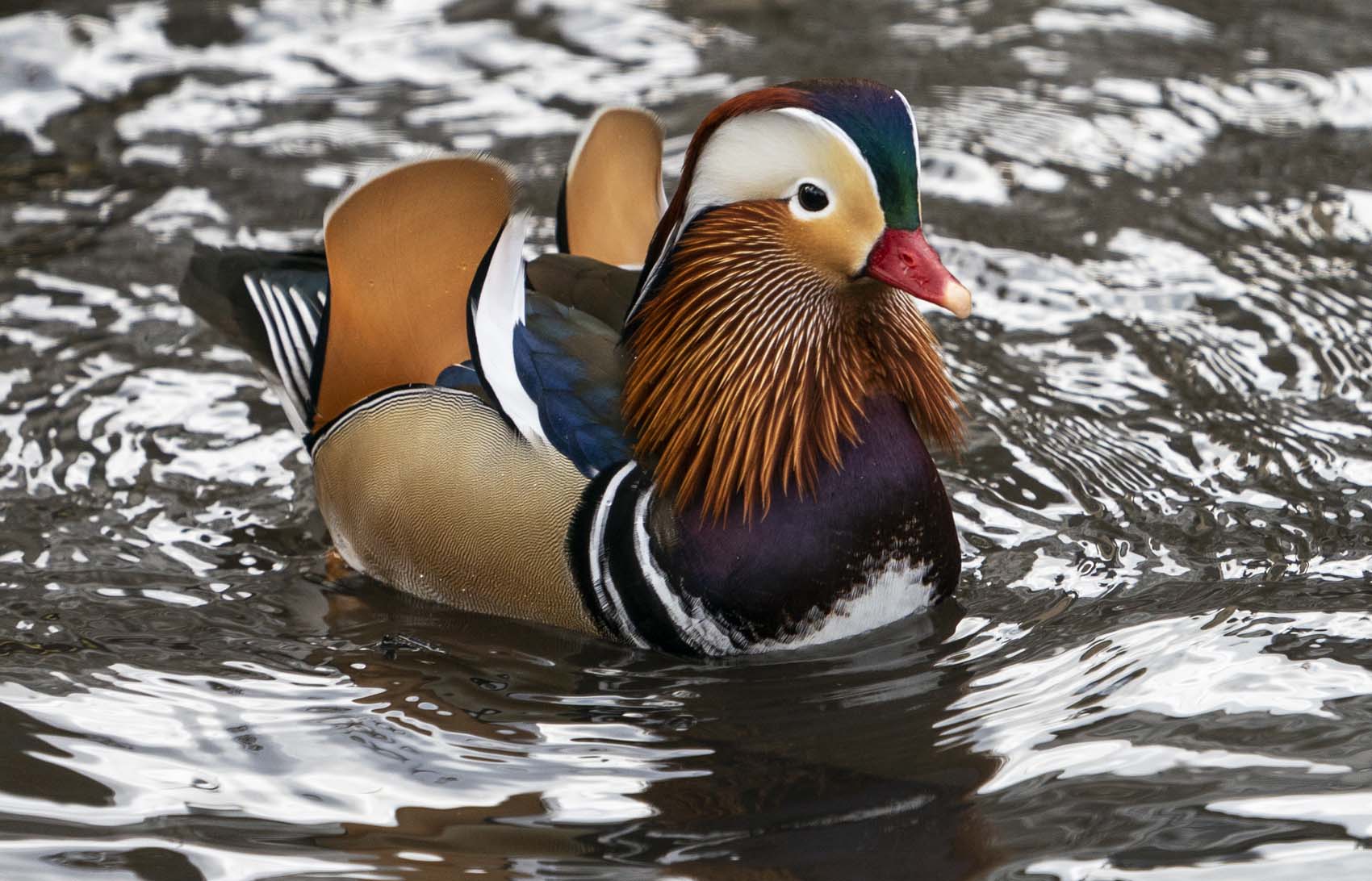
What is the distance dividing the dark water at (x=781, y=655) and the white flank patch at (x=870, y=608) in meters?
0.06

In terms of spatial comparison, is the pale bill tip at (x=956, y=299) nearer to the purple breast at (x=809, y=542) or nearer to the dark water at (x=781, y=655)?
the purple breast at (x=809, y=542)

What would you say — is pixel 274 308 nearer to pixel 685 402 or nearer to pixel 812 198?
pixel 685 402

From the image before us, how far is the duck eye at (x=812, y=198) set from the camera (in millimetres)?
3660

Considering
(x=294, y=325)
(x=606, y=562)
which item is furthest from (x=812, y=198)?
(x=294, y=325)

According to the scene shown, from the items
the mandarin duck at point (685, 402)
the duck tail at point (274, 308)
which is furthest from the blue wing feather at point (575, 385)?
the duck tail at point (274, 308)

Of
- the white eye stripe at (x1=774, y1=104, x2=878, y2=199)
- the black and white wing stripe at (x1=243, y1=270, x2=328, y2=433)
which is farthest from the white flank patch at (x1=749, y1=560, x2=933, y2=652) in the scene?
the black and white wing stripe at (x1=243, y1=270, x2=328, y2=433)

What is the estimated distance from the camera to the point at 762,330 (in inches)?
156

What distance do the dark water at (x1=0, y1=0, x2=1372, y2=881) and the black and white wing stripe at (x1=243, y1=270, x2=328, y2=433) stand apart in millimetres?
423

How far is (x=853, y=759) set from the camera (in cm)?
363

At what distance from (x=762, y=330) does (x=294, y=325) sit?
4.32ft

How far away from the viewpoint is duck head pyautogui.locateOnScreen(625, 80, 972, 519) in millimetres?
3684

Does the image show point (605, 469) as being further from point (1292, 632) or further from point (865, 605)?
point (1292, 632)

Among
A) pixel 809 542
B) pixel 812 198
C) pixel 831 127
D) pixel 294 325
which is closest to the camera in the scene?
pixel 831 127

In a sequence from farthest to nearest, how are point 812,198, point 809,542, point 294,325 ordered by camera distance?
point 294,325 < point 809,542 < point 812,198
